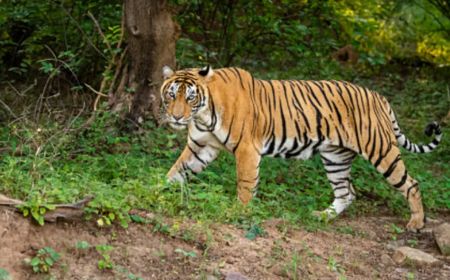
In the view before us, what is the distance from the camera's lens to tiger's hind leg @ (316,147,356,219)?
24.4 ft

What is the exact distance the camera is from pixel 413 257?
5.87 m

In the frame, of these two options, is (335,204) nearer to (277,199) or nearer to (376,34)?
(277,199)

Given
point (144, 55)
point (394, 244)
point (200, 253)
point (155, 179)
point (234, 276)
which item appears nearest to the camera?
point (234, 276)

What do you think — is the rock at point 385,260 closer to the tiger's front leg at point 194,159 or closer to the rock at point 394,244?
the rock at point 394,244

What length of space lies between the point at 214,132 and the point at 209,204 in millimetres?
1244

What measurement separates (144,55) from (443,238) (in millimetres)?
3710

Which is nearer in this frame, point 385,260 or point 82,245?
point 82,245

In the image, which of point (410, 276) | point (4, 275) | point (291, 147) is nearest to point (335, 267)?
point (410, 276)

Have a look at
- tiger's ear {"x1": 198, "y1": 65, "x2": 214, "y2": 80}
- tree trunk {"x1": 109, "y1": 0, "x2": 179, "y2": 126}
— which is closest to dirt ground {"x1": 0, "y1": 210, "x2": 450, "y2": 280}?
tiger's ear {"x1": 198, "y1": 65, "x2": 214, "y2": 80}

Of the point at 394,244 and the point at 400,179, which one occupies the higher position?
the point at 400,179

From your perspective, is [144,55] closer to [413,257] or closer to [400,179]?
[400,179]

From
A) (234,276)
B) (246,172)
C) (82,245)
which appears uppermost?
(246,172)

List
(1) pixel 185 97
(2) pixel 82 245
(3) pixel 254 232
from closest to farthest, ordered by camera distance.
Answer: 1. (2) pixel 82 245
2. (3) pixel 254 232
3. (1) pixel 185 97

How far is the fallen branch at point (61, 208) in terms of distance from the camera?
15.0 feet
